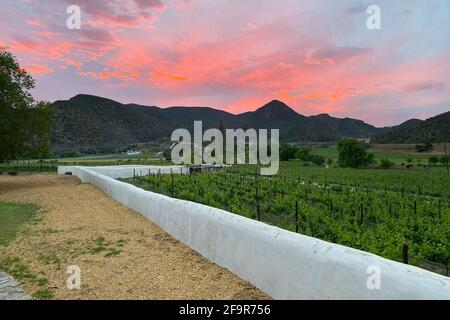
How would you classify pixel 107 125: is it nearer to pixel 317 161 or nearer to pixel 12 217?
pixel 317 161

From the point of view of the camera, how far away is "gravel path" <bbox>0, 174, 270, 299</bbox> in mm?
6004

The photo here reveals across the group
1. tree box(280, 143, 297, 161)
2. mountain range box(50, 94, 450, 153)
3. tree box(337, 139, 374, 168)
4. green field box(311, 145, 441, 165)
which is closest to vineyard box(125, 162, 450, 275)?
tree box(337, 139, 374, 168)

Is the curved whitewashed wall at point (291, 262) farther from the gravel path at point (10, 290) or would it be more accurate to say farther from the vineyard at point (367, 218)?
the gravel path at point (10, 290)

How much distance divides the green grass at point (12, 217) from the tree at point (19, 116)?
682 centimetres

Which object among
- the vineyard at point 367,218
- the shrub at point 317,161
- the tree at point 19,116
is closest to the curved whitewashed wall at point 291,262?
the vineyard at point 367,218

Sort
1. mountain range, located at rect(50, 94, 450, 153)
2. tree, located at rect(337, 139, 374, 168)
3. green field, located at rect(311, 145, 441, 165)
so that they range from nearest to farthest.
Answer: tree, located at rect(337, 139, 374, 168) < green field, located at rect(311, 145, 441, 165) < mountain range, located at rect(50, 94, 450, 153)

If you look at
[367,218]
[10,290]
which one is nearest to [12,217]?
[10,290]

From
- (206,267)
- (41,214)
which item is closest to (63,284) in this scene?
(206,267)

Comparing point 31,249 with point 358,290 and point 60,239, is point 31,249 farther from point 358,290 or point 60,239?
point 358,290

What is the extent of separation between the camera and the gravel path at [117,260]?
6.00 metres

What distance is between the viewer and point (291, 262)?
5.36 meters

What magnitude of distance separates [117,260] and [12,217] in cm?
721

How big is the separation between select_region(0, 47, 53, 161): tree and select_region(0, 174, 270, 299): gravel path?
10519 mm

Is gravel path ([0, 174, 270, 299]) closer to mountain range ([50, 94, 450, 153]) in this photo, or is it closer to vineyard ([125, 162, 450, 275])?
vineyard ([125, 162, 450, 275])
